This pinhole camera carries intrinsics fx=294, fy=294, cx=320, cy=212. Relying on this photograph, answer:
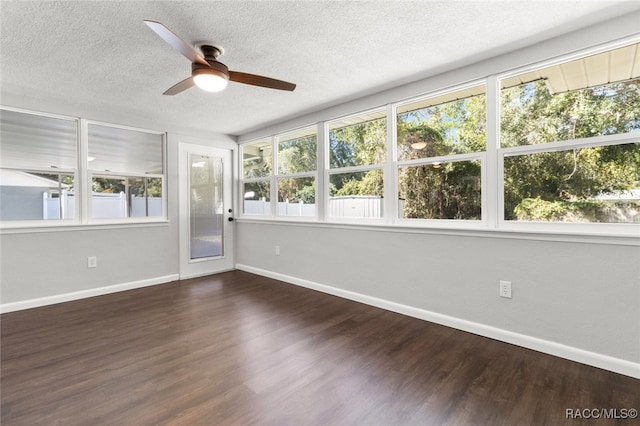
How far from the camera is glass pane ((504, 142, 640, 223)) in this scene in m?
2.10

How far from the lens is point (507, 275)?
250cm

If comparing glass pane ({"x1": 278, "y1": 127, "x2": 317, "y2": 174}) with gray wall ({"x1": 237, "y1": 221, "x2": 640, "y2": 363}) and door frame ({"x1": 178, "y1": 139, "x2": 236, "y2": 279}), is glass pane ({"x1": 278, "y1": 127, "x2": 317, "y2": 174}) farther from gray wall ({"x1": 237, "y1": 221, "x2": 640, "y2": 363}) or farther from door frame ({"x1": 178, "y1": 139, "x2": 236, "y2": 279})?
door frame ({"x1": 178, "y1": 139, "x2": 236, "y2": 279})

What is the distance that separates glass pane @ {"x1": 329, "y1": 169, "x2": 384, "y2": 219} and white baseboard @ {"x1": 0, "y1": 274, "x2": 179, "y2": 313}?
2.78m

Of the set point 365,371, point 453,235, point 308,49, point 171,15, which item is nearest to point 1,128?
point 171,15

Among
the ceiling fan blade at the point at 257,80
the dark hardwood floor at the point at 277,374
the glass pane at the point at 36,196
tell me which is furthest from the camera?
the glass pane at the point at 36,196

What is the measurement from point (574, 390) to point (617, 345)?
539 millimetres

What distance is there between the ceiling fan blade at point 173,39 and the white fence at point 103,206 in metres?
2.96

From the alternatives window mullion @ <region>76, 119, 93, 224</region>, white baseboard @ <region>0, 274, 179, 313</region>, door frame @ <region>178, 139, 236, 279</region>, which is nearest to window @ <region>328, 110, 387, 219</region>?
door frame @ <region>178, 139, 236, 279</region>

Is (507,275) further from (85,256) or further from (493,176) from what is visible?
(85,256)

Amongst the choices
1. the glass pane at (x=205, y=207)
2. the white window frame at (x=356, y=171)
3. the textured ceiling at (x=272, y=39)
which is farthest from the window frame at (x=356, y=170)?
the glass pane at (x=205, y=207)

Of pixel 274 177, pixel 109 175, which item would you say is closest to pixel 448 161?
pixel 274 177

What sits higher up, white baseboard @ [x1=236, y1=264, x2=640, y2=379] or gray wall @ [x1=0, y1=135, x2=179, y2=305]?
gray wall @ [x1=0, y1=135, x2=179, y2=305]

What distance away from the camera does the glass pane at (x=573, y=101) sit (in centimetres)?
212

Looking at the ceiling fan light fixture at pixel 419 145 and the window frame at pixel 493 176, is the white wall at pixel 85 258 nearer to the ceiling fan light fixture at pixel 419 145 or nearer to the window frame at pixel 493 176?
the window frame at pixel 493 176
